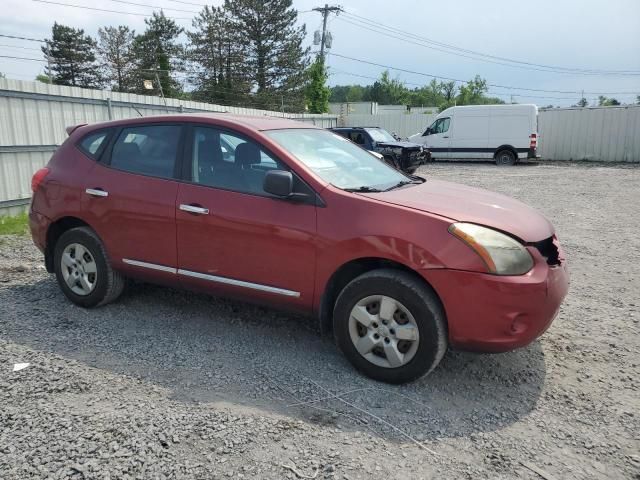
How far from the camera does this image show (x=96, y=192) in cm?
435

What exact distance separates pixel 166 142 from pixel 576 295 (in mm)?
4243

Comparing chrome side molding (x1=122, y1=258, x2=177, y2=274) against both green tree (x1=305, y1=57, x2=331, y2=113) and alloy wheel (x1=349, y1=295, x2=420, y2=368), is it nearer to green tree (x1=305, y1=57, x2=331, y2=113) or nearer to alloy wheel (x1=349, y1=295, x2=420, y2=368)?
alloy wheel (x1=349, y1=295, x2=420, y2=368)

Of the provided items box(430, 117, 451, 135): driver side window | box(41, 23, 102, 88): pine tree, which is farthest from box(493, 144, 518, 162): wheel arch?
box(41, 23, 102, 88): pine tree

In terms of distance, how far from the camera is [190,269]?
13.1ft

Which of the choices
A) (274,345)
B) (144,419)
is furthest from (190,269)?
(144,419)

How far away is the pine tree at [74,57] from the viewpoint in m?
37.9

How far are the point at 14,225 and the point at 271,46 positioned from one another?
111ft

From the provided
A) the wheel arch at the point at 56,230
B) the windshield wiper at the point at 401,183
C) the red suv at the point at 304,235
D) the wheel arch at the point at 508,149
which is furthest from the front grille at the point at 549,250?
the wheel arch at the point at 508,149

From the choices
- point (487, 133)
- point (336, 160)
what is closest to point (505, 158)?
point (487, 133)

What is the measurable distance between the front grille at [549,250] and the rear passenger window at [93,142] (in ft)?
12.2

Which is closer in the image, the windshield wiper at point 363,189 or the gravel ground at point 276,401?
the gravel ground at point 276,401

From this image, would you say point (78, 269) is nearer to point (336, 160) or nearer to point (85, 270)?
point (85, 270)

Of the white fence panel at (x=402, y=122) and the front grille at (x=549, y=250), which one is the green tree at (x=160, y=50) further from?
the front grille at (x=549, y=250)

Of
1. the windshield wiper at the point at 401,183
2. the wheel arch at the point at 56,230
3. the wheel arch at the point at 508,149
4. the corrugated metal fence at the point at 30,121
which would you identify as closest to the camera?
the windshield wiper at the point at 401,183
